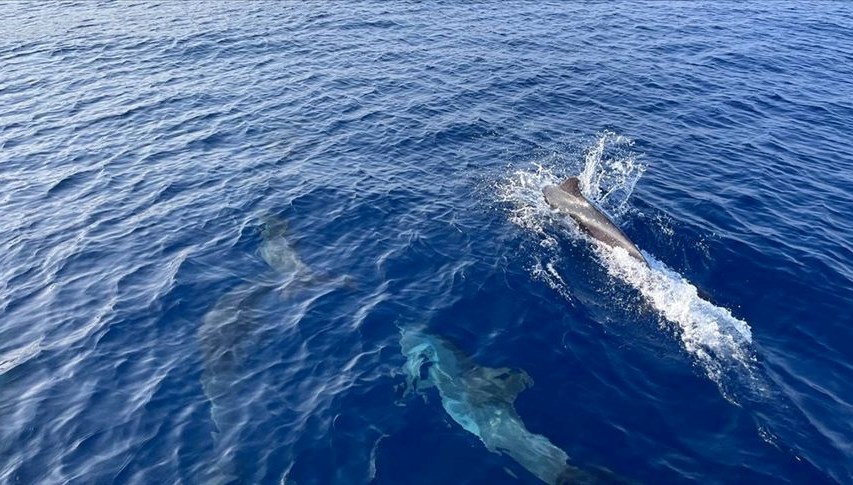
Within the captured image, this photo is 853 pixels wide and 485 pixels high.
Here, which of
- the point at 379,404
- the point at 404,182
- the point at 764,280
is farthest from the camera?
the point at 404,182

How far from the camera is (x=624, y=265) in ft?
84.4

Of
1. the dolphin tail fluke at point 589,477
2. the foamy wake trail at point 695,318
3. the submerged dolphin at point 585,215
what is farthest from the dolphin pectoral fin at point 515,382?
the submerged dolphin at point 585,215

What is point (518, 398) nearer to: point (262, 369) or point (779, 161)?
point (262, 369)

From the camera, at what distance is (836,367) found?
846 inches

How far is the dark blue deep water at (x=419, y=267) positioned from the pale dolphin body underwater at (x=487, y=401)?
0.09 m

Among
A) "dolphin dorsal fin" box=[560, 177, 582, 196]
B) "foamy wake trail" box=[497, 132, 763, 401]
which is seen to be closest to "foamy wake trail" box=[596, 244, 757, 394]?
"foamy wake trail" box=[497, 132, 763, 401]

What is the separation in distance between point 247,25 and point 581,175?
34822 millimetres

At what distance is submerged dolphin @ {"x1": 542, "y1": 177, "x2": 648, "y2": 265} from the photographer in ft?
85.8

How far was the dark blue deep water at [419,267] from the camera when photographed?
1892cm

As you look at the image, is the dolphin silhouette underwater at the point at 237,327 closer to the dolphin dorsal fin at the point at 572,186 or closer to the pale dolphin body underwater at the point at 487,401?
the pale dolphin body underwater at the point at 487,401

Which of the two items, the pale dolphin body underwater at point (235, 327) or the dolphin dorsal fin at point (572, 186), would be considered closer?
the pale dolphin body underwater at point (235, 327)

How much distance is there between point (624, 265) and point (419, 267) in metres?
8.38

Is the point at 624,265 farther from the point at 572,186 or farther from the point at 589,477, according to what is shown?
the point at 589,477

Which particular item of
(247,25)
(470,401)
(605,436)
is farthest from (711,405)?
(247,25)
